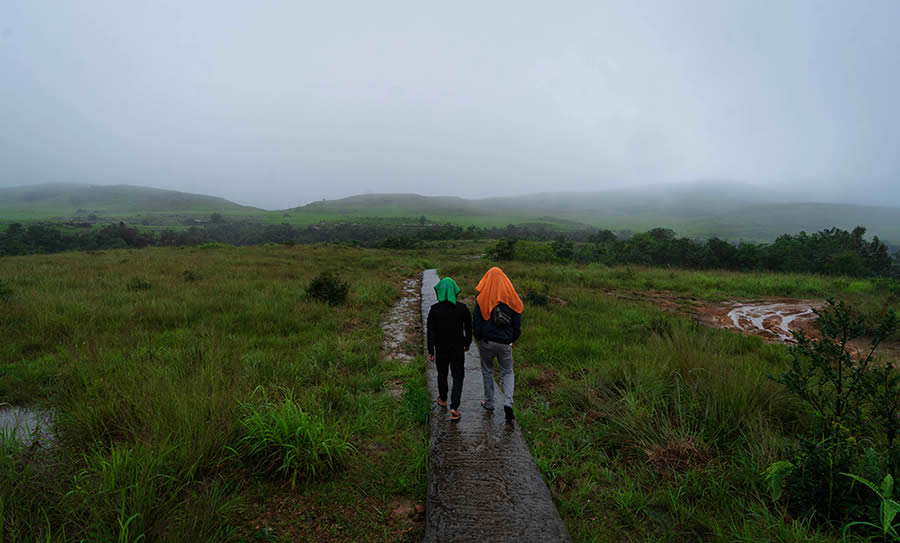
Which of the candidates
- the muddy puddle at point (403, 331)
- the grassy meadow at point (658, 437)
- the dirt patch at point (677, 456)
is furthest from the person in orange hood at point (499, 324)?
the muddy puddle at point (403, 331)

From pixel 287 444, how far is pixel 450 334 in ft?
6.80

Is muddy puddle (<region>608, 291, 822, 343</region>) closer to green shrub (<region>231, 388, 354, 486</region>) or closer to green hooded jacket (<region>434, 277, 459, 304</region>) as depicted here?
green hooded jacket (<region>434, 277, 459, 304</region>)

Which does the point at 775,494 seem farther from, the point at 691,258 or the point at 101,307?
the point at 691,258

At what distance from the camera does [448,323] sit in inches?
167

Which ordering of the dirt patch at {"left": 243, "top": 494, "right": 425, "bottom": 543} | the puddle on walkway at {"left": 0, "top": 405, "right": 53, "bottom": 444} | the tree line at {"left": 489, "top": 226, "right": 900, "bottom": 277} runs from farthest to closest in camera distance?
1. the tree line at {"left": 489, "top": 226, "right": 900, "bottom": 277}
2. the puddle on walkway at {"left": 0, "top": 405, "right": 53, "bottom": 444}
3. the dirt patch at {"left": 243, "top": 494, "right": 425, "bottom": 543}

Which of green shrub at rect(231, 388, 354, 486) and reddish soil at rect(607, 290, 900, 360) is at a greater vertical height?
green shrub at rect(231, 388, 354, 486)

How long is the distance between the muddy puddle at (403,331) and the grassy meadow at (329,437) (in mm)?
430

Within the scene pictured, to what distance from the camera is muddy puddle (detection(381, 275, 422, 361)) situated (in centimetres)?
698

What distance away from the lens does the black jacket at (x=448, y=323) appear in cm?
423

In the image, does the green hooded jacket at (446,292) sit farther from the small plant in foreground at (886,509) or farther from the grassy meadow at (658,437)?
the small plant in foreground at (886,509)

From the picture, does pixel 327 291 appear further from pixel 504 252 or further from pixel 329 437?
pixel 504 252

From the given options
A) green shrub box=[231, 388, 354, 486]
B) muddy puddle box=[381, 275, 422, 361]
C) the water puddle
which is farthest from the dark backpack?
the water puddle

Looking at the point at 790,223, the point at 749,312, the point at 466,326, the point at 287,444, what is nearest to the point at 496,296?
the point at 466,326

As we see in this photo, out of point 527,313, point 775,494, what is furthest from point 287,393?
point 527,313
